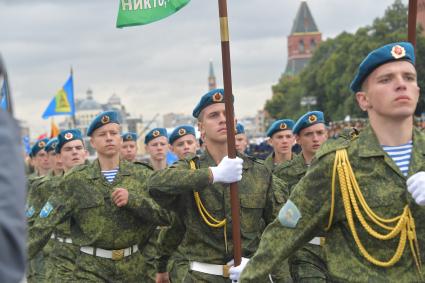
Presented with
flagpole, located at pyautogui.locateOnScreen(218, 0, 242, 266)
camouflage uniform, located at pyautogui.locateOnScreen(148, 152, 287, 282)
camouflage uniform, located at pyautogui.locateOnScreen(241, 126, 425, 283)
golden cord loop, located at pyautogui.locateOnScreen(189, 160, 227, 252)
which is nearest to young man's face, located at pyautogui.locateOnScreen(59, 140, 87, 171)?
camouflage uniform, located at pyautogui.locateOnScreen(148, 152, 287, 282)

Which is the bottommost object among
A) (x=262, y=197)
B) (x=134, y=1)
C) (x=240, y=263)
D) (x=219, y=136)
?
(x=240, y=263)

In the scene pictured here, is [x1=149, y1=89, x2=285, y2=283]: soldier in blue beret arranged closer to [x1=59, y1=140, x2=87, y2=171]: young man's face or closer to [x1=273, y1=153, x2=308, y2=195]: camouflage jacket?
[x1=273, y1=153, x2=308, y2=195]: camouflage jacket

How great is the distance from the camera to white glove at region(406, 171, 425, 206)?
12.7 ft

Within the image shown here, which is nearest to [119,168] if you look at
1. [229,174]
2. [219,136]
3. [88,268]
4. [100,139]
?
[100,139]

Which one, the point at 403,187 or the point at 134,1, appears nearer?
the point at 403,187

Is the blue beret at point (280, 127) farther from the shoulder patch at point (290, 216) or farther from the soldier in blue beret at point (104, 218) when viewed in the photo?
the shoulder patch at point (290, 216)

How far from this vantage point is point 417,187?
3.91 metres

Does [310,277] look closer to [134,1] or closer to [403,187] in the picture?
[134,1]

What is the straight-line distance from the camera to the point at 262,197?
20.8ft

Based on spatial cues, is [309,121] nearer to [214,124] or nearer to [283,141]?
[283,141]

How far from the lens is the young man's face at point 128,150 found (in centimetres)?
1345

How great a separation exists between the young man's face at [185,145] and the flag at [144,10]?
5.26m

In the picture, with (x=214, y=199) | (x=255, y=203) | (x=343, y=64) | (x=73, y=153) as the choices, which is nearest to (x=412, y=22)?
(x=255, y=203)

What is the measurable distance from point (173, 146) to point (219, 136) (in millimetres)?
5270
